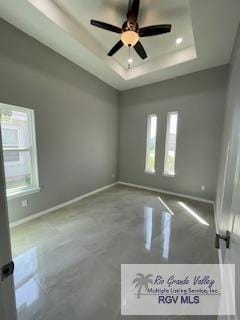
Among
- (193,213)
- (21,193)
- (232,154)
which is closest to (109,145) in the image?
(21,193)

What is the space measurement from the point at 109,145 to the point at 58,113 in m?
2.00

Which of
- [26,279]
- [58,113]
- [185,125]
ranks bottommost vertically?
[26,279]

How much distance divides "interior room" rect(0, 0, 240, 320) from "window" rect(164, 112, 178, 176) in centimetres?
3

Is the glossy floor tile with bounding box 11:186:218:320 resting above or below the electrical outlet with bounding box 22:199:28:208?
below

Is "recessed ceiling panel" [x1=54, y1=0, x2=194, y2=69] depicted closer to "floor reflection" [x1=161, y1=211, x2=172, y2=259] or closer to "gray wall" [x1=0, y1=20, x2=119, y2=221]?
"gray wall" [x1=0, y1=20, x2=119, y2=221]

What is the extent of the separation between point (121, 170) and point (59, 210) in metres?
2.57

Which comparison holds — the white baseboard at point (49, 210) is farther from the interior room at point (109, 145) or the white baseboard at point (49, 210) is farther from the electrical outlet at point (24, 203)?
the electrical outlet at point (24, 203)

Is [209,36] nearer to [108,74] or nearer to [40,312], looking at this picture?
[108,74]

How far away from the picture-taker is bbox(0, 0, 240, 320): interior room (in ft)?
5.27

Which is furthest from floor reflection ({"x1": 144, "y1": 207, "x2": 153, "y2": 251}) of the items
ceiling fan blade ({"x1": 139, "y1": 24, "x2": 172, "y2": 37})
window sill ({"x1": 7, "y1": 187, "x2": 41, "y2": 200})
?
ceiling fan blade ({"x1": 139, "y1": 24, "x2": 172, "y2": 37})

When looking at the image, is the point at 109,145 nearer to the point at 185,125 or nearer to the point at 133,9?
the point at 185,125

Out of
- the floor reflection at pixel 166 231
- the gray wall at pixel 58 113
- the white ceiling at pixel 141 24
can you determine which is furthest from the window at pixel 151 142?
the floor reflection at pixel 166 231

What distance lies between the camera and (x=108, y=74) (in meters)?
3.94

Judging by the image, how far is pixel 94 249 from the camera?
2.17 metres
